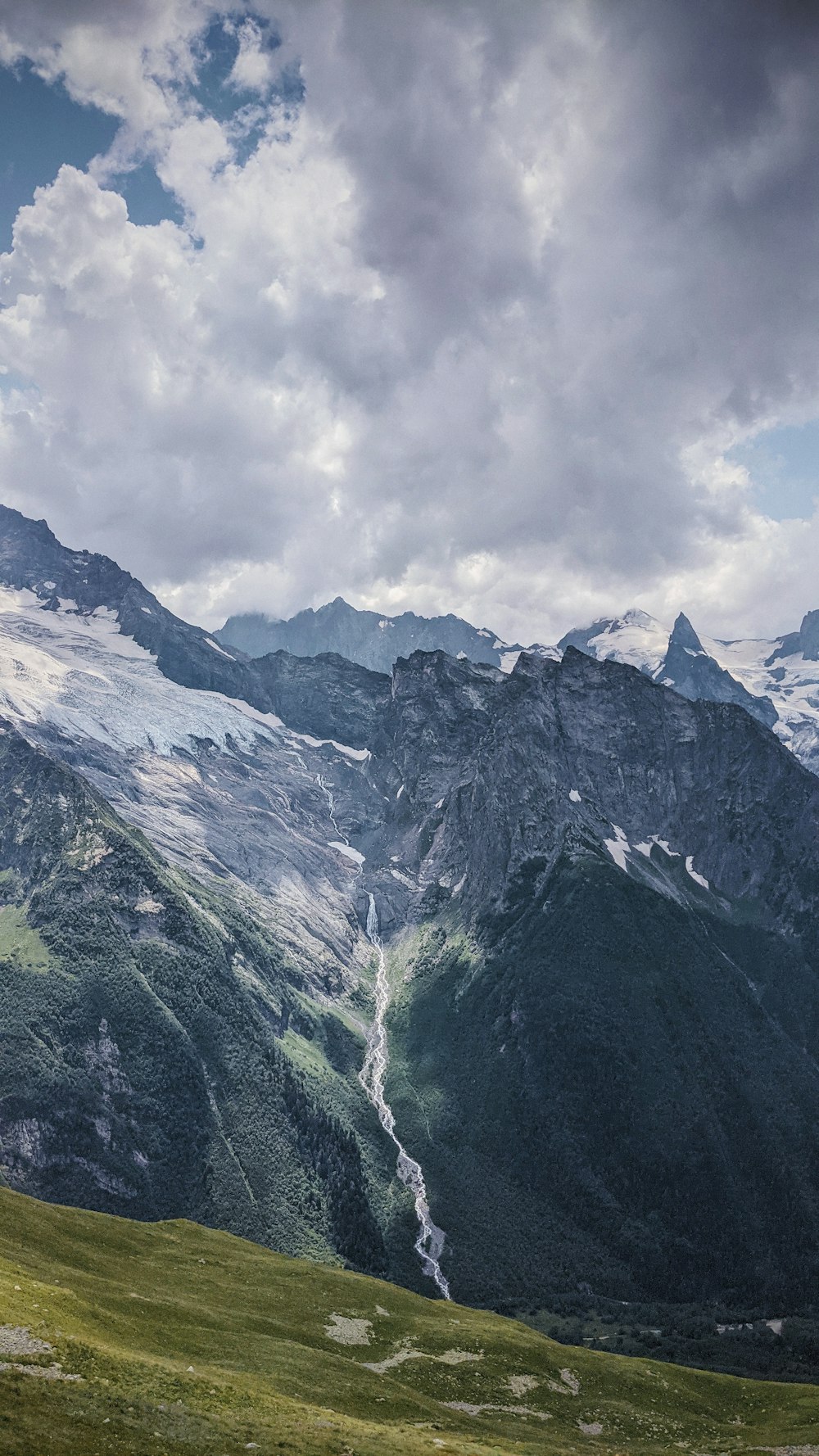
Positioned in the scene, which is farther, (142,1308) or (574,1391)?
(574,1391)

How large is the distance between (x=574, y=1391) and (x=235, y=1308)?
151 feet

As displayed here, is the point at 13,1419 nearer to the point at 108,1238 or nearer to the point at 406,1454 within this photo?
the point at 406,1454

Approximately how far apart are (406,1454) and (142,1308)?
4560 cm

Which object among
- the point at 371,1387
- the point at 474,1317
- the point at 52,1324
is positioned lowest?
the point at 474,1317

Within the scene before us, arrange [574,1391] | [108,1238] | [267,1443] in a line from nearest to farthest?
[267,1443] → [574,1391] → [108,1238]

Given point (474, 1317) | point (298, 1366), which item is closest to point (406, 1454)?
point (298, 1366)

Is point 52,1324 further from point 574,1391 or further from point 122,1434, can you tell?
point 574,1391

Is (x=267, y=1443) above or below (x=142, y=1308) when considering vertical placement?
above

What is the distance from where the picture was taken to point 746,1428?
10956 cm

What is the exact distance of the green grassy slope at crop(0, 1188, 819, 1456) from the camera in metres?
61.5

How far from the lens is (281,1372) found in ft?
301

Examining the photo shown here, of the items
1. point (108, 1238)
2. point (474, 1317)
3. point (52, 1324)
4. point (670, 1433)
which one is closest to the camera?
point (52, 1324)

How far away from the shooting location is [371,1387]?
95125mm

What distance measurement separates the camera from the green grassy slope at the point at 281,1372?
61531 mm
